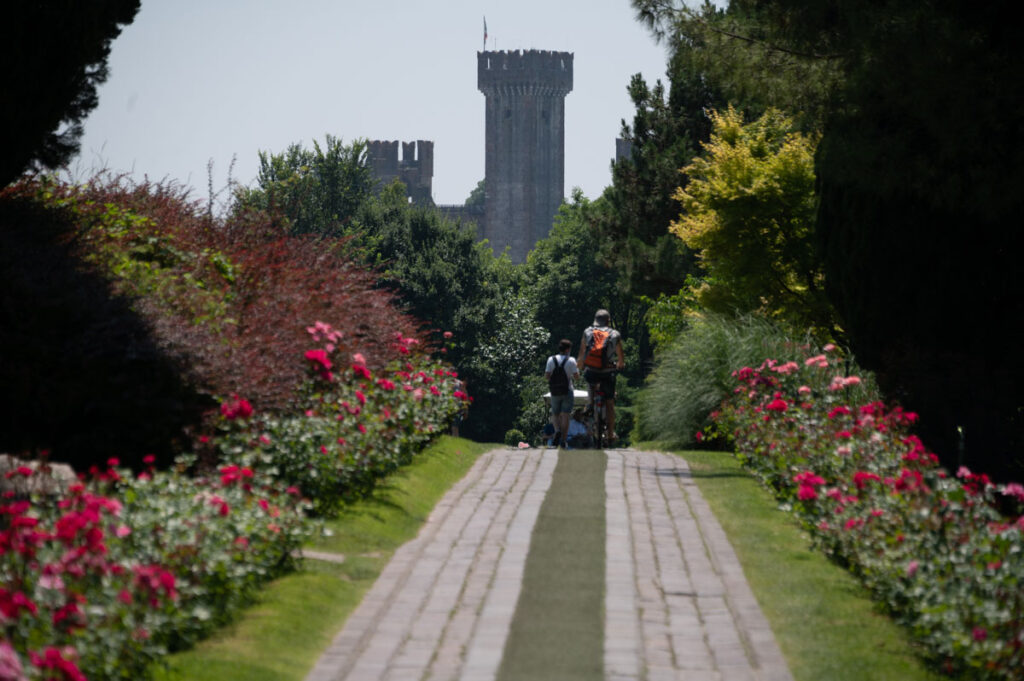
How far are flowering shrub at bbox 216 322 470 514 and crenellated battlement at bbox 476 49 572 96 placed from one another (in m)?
98.3

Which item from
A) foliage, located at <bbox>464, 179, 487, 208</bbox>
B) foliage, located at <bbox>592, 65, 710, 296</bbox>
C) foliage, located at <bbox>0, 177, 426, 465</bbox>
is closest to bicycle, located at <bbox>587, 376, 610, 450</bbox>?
foliage, located at <bbox>0, 177, 426, 465</bbox>

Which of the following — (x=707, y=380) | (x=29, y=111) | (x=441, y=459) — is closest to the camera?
(x=29, y=111)

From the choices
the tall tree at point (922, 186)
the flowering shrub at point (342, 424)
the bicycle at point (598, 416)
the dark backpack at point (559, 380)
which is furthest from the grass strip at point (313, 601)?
the tall tree at point (922, 186)

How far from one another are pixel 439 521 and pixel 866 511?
3381mm

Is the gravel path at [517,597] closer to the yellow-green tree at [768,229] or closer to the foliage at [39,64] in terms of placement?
the foliage at [39,64]

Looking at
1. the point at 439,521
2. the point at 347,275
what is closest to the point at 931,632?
the point at 439,521

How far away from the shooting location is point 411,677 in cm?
583

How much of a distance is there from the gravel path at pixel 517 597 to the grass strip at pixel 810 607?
5.0 inches

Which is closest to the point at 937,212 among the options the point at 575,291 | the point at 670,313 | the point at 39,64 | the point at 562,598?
the point at 562,598

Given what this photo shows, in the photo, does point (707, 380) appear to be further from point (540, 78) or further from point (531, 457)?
point (540, 78)

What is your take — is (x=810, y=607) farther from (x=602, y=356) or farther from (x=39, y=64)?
(x=602, y=356)

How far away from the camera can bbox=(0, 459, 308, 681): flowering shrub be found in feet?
15.8

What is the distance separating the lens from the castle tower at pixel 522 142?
10988 cm

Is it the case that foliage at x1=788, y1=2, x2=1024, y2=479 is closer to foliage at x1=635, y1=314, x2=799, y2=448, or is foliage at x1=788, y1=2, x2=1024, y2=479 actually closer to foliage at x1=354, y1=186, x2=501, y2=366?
foliage at x1=635, y1=314, x2=799, y2=448
